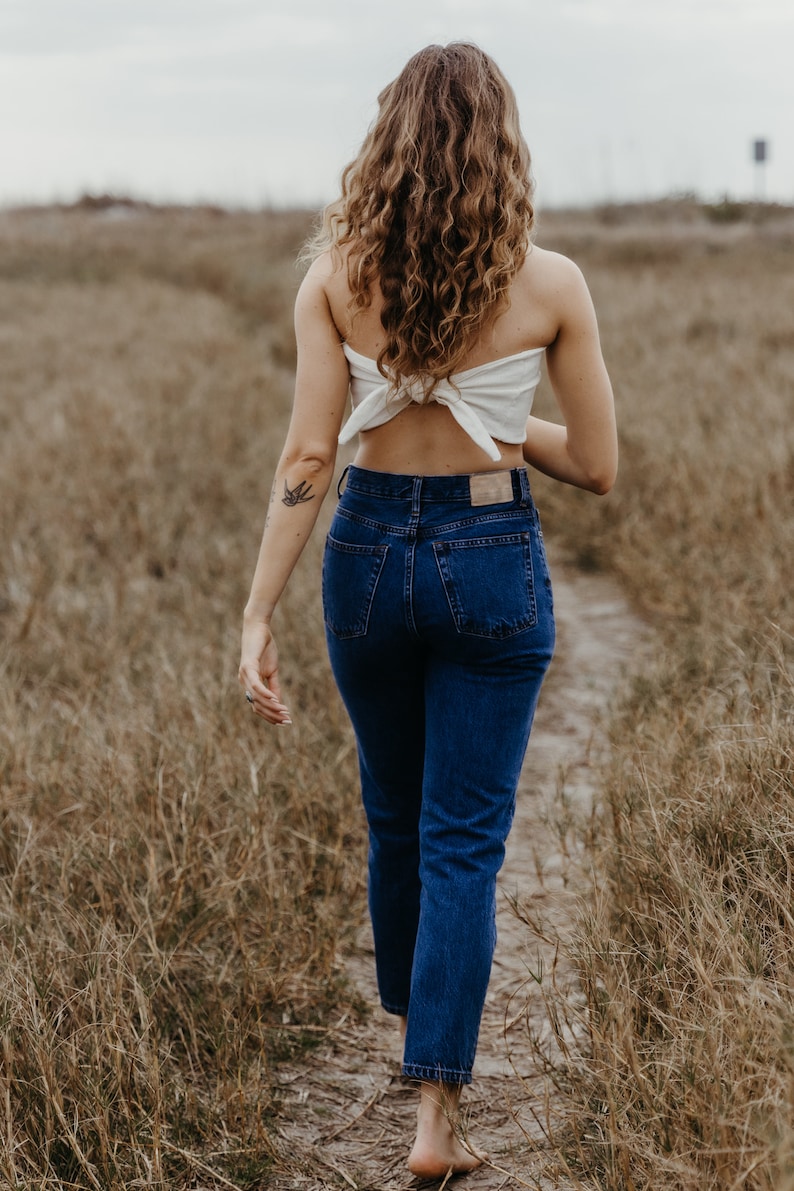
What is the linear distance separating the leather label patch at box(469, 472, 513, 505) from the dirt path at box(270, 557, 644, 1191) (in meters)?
0.89

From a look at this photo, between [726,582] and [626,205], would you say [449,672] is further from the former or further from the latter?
[626,205]

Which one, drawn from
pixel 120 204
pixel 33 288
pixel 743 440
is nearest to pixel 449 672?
pixel 743 440

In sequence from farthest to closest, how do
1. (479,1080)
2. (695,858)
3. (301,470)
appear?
(479,1080) → (695,858) → (301,470)

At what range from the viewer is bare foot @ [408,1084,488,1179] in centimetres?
196

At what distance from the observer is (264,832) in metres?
2.75

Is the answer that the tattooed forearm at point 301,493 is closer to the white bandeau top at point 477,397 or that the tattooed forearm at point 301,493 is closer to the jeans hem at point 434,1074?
the white bandeau top at point 477,397

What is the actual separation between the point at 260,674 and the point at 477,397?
68 centimetres

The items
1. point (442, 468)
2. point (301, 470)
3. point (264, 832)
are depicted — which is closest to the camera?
point (442, 468)

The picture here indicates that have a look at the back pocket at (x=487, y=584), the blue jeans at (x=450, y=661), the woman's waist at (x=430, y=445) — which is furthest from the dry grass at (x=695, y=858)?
the woman's waist at (x=430, y=445)

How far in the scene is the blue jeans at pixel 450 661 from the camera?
188 centimetres

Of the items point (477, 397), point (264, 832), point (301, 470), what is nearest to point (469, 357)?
point (477, 397)

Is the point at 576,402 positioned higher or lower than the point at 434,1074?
higher

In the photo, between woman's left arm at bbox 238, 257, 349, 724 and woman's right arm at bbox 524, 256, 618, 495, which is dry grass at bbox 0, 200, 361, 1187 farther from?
woman's right arm at bbox 524, 256, 618, 495

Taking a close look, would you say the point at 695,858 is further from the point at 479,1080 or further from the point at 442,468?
the point at 442,468
